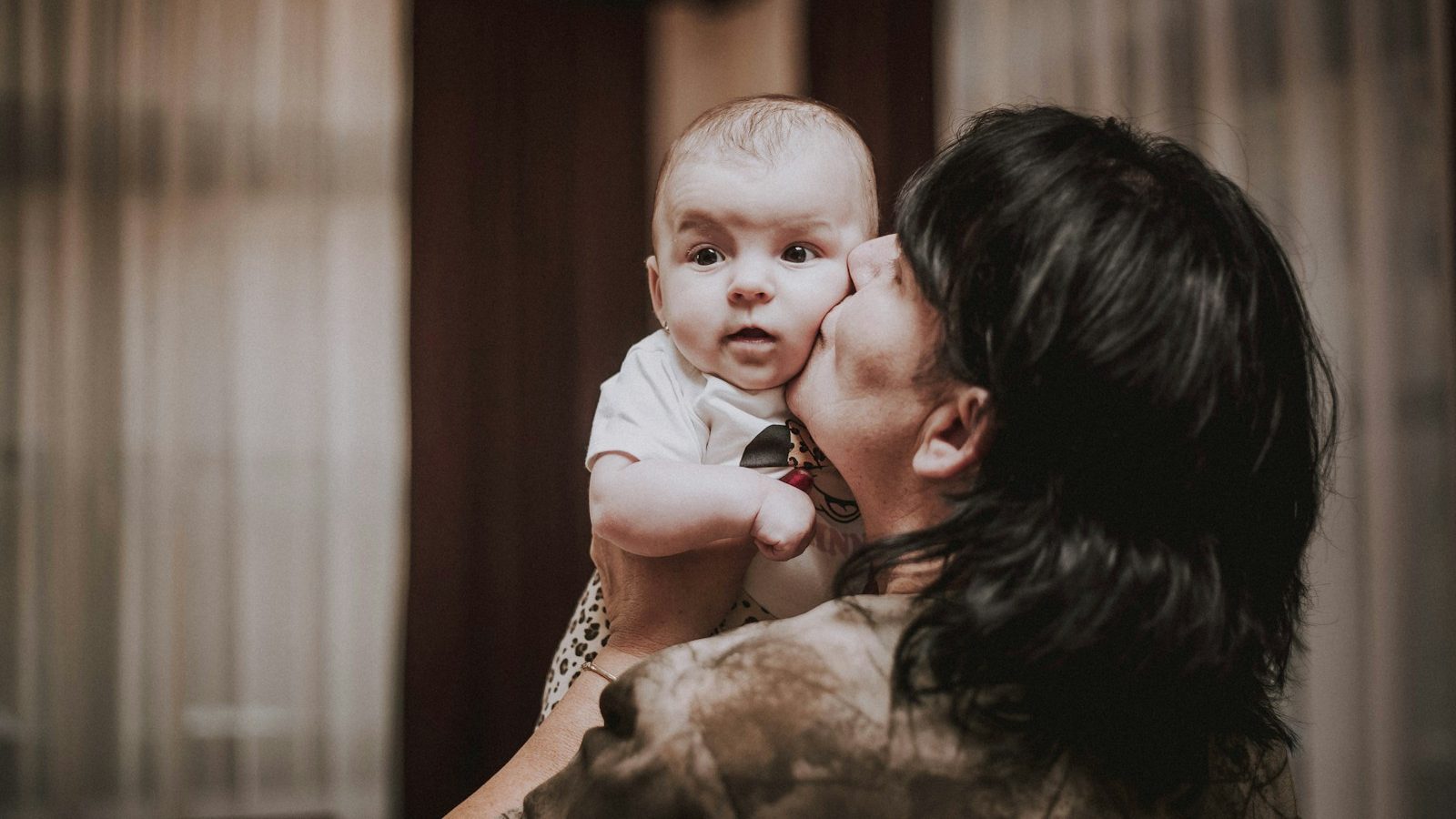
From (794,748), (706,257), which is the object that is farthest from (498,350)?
(794,748)

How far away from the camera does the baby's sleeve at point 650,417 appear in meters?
0.98

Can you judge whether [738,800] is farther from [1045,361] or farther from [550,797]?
[1045,361]

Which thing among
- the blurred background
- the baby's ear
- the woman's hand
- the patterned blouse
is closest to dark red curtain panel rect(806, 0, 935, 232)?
the blurred background

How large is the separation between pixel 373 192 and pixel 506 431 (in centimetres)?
88

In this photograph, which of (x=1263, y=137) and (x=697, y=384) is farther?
(x=1263, y=137)

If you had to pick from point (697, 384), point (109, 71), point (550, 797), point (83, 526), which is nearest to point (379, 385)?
point (83, 526)

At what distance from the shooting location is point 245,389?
310cm

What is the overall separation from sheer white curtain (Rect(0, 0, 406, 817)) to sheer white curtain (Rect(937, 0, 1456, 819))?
2496 millimetres

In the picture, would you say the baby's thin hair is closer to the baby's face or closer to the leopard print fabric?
the baby's face

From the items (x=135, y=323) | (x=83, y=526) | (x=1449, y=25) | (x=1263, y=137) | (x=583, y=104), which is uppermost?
(x=583, y=104)

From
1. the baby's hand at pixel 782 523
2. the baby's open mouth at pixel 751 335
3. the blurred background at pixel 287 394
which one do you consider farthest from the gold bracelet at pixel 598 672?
the blurred background at pixel 287 394

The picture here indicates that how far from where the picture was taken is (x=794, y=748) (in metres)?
0.71

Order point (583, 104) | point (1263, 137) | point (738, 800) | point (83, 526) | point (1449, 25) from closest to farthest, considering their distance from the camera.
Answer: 1. point (738, 800)
2. point (1449, 25)
3. point (1263, 137)
4. point (83, 526)
5. point (583, 104)

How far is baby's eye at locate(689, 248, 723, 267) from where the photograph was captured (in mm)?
1022
